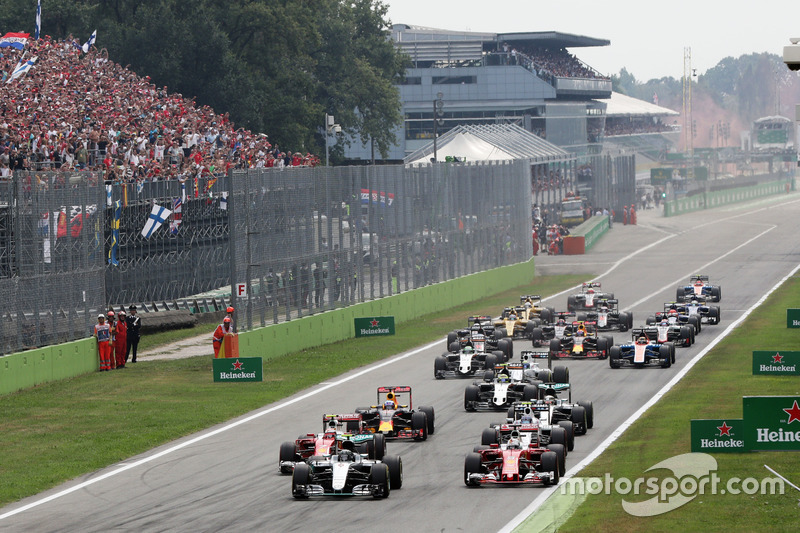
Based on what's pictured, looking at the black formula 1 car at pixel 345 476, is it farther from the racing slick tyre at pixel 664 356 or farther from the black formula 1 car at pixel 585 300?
the black formula 1 car at pixel 585 300

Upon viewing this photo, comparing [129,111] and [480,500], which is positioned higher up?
[129,111]

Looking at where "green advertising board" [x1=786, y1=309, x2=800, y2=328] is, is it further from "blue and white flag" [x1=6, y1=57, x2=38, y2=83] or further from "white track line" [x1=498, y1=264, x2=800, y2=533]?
"blue and white flag" [x1=6, y1=57, x2=38, y2=83]

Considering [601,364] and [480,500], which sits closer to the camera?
[480,500]

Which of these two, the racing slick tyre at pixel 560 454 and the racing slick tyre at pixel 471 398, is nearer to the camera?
the racing slick tyre at pixel 560 454

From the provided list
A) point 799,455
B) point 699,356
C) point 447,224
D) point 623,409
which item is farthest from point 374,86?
point 799,455

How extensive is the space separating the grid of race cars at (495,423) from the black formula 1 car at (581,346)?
27 mm

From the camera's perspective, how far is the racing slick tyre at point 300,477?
20.9 meters

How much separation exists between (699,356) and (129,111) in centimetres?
2665

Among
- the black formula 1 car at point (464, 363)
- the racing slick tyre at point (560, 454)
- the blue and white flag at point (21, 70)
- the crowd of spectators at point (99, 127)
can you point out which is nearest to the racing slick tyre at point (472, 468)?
the racing slick tyre at point (560, 454)

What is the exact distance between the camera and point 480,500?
2067cm

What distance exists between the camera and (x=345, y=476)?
21.0 metres

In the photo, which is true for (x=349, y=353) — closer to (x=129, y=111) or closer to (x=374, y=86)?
(x=129, y=111)

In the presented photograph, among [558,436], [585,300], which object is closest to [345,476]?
[558,436]

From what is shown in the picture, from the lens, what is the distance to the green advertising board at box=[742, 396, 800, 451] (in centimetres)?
1978
